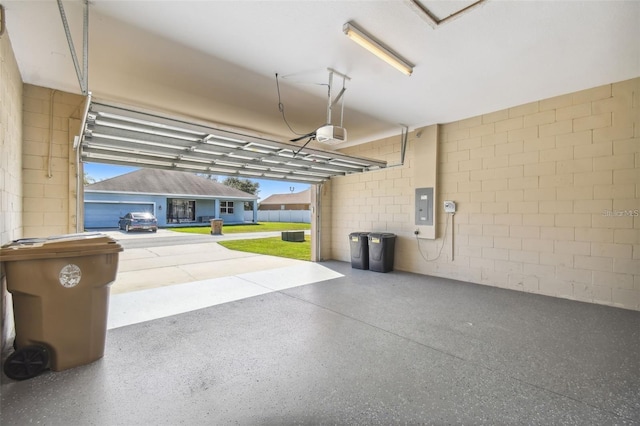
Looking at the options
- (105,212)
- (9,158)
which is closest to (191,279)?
(9,158)

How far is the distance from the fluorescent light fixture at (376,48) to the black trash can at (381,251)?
3.56 metres

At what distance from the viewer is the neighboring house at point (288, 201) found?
108 feet

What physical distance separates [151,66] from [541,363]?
5.34m

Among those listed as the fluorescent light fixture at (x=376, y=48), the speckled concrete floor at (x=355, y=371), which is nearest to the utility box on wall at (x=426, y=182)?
the speckled concrete floor at (x=355, y=371)

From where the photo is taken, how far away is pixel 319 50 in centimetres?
324

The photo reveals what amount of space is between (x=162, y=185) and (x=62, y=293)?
2025cm

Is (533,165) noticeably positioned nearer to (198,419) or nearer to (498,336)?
(498,336)

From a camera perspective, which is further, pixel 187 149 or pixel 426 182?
pixel 426 182

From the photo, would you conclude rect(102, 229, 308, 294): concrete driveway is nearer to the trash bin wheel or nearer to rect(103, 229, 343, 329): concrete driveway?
rect(103, 229, 343, 329): concrete driveway

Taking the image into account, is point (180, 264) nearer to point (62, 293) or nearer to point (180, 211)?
point (62, 293)

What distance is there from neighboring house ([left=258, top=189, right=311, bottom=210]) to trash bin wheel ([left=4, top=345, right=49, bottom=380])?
93.5 feet

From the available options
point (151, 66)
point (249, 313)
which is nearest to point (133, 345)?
point (249, 313)

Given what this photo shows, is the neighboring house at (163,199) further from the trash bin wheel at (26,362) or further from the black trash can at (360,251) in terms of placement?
the trash bin wheel at (26,362)

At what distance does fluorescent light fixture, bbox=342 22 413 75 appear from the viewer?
9.21 ft
